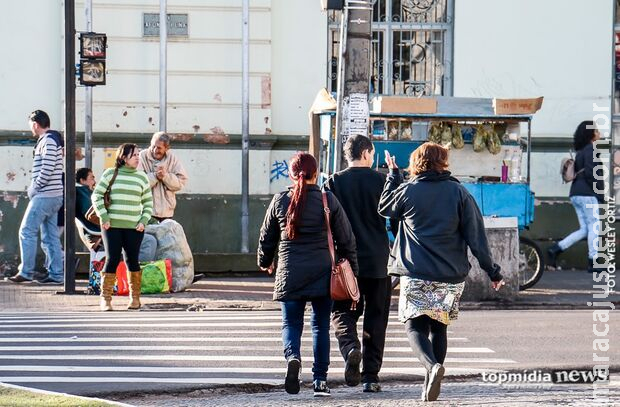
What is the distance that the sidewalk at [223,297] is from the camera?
1470 centimetres

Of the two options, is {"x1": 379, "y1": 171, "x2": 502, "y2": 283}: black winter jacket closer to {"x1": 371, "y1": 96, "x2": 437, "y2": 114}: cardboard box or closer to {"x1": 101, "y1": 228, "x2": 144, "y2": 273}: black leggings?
{"x1": 101, "y1": 228, "x2": 144, "y2": 273}: black leggings

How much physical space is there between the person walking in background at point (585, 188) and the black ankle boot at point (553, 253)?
0.02 metres

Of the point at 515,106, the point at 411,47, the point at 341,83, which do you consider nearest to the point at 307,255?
the point at 341,83

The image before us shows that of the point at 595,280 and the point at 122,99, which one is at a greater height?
the point at 122,99

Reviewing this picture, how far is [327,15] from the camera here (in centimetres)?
1844

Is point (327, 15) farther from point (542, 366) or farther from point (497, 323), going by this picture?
point (542, 366)

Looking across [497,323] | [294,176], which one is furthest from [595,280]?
[294,176]

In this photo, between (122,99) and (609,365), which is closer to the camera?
(609,365)

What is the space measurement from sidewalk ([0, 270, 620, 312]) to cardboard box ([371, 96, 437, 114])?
6.75ft

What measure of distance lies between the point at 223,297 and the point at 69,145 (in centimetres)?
234

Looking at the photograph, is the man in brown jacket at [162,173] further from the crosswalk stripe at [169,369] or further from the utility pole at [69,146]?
the crosswalk stripe at [169,369]

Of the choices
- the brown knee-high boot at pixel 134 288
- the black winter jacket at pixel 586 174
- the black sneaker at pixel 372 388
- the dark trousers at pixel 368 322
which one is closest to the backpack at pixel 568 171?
the black winter jacket at pixel 586 174

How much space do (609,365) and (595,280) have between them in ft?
22.6

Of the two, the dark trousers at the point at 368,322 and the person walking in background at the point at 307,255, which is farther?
the dark trousers at the point at 368,322
